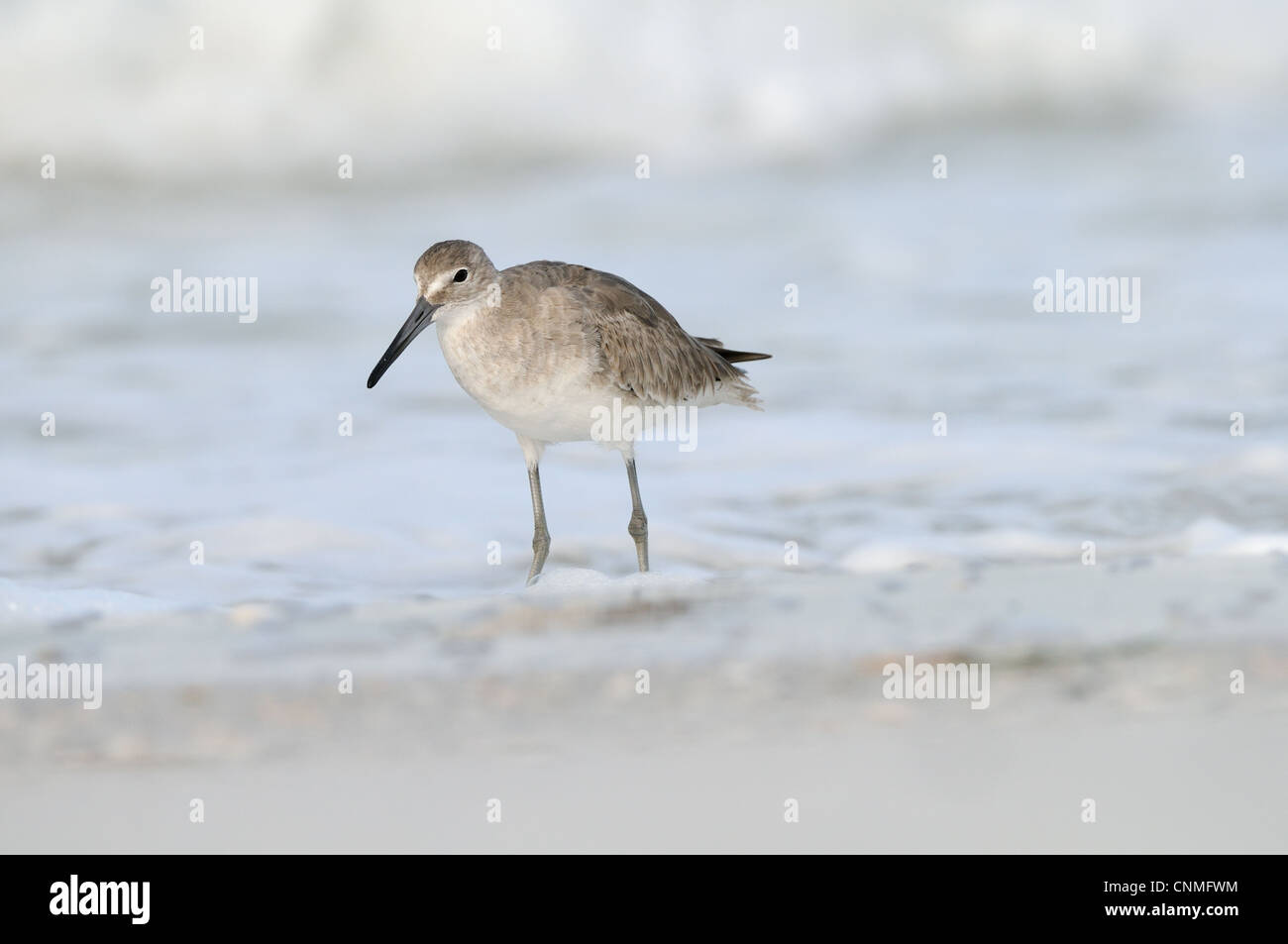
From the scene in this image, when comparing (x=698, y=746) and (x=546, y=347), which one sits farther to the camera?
(x=546, y=347)

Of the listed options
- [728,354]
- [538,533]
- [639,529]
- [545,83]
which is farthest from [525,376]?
[545,83]

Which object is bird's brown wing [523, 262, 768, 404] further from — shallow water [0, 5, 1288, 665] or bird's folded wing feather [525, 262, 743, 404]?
shallow water [0, 5, 1288, 665]

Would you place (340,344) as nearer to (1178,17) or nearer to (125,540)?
(125,540)

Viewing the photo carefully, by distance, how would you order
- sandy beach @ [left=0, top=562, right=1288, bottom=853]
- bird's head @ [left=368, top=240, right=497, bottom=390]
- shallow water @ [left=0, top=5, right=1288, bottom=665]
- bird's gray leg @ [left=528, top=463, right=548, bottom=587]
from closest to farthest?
sandy beach @ [left=0, top=562, right=1288, bottom=853] < bird's head @ [left=368, top=240, right=497, bottom=390] < bird's gray leg @ [left=528, top=463, right=548, bottom=587] < shallow water @ [left=0, top=5, right=1288, bottom=665]

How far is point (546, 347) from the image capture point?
5652 millimetres

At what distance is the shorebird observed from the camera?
558 cm

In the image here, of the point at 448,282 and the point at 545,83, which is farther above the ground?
the point at 545,83

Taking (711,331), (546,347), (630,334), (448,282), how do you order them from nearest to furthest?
(448,282)
(546,347)
(630,334)
(711,331)

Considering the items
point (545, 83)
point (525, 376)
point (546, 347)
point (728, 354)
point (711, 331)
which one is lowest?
point (525, 376)

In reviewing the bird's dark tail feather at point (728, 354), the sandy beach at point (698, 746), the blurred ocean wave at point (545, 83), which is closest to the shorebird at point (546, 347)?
the bird's dark tail feather at point (728, 354)

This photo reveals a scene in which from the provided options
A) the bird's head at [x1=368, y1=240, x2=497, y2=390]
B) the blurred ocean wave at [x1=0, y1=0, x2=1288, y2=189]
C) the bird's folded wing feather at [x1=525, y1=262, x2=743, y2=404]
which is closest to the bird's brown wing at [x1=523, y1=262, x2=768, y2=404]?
the bird's folded wing feather at [x1=525, y1=262, x2=743, y2=404]

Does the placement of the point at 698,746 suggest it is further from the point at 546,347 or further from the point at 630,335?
the point at 630,335

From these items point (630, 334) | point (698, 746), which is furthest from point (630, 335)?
point (698, 746)

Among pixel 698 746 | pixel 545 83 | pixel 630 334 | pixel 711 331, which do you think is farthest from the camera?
pixel 545 83
